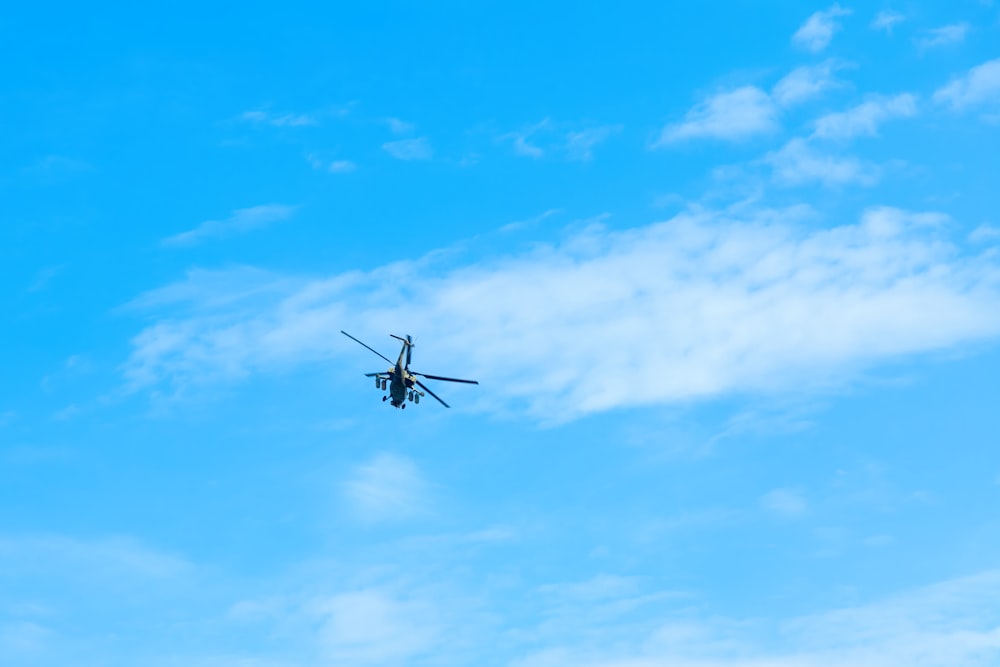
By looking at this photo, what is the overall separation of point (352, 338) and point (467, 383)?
19473mm

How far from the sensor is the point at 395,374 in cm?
16725

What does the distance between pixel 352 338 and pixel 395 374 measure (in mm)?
12942

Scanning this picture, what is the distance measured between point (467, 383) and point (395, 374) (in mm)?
11328

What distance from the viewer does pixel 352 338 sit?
514 feet

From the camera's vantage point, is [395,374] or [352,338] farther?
[395,374]

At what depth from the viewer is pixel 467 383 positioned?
165 metres
